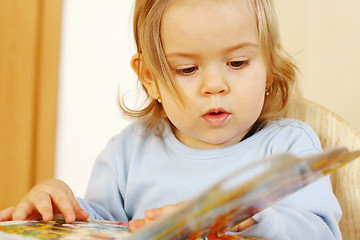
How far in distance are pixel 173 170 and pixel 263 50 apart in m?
0.26

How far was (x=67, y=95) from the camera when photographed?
2.03 metres

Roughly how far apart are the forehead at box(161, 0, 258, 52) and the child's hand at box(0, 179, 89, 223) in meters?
0.28

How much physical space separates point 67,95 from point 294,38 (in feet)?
3.22

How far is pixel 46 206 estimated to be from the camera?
0.68 meters

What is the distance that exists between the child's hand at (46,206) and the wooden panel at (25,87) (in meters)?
1.27

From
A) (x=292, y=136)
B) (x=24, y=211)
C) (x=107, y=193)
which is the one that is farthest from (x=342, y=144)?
(x=24, y=211)

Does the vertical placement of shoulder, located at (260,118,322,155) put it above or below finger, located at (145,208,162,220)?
above

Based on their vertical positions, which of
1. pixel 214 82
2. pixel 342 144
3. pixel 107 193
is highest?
pixel 214 82

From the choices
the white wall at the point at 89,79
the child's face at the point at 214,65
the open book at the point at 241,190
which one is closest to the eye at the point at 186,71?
the child's face at the point at 214,65

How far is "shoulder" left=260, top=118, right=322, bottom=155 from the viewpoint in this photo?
78cm

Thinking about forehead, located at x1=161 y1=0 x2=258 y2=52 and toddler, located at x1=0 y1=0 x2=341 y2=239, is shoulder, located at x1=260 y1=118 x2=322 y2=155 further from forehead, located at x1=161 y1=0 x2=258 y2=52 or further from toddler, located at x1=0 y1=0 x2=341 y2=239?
Answer: forehead, located at x1=161 y1=0 x2=258 y2=52

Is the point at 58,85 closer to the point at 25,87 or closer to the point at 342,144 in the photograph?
the point at 25,87

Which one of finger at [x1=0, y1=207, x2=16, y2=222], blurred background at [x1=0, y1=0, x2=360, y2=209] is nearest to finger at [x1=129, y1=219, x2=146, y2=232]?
finger at [x1=0, y1=207, x2=16, y2=222]

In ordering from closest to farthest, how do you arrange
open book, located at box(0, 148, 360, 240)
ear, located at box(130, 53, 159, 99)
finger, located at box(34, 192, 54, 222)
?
open book, located at box(0, 148, 360, 240) → finger, located at box(34, 192, 54, 222) → ear, located at box(130, 53, 159, 99)
